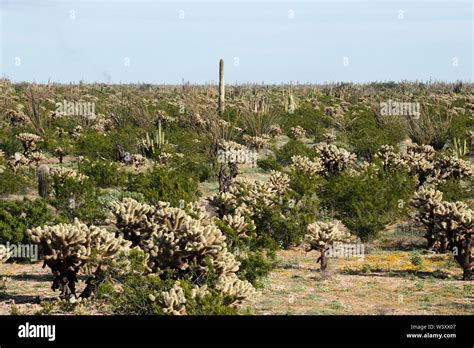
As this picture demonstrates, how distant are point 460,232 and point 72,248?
23.5 feet

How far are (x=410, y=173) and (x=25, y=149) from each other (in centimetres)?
1448

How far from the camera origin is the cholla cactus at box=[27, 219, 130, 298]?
29.2 ft

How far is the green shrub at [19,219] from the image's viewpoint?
12.8m

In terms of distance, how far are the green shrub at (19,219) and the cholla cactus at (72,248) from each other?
3.76 meters

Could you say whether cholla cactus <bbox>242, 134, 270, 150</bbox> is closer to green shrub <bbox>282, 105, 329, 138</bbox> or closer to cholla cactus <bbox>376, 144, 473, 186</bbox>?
green shrub <bbox>282, 105, 329, 138</bbox>

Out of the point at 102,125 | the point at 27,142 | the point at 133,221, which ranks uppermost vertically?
the point at 102,125

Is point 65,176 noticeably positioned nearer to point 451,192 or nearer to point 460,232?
point 460,232

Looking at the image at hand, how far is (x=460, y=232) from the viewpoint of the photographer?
40.2 feet

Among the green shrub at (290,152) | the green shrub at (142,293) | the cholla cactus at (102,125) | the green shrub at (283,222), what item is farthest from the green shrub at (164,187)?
the cholla cactus at (102,125)

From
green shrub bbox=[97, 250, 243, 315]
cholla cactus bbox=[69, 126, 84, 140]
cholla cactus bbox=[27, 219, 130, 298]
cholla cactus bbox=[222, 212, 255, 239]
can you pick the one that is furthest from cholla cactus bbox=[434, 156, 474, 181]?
cholla cactus bbox=[69, 126, 84, 140]

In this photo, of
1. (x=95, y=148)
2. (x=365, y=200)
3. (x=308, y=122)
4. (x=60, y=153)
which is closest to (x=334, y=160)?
(x=365, y=200)
